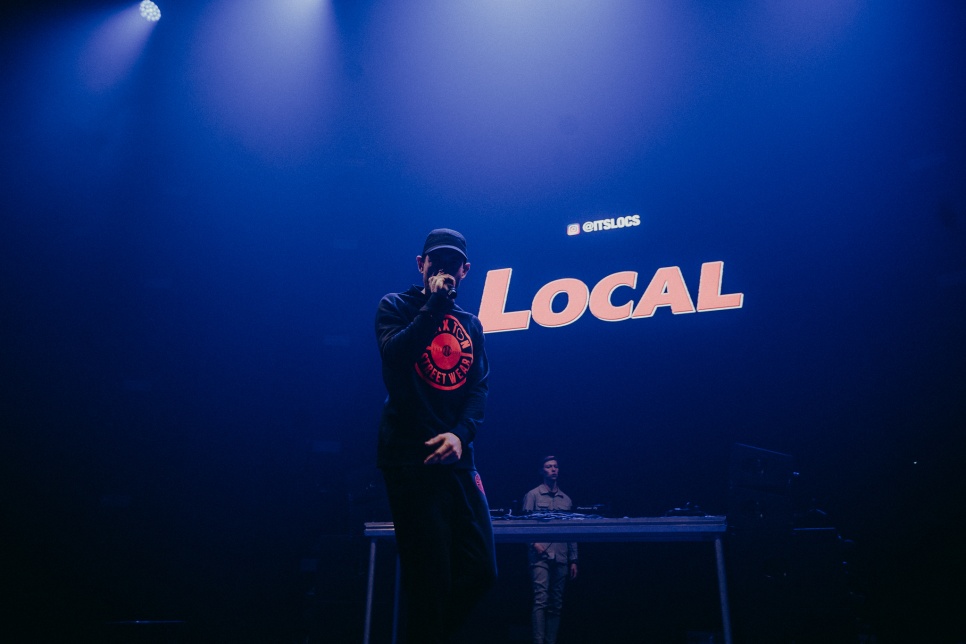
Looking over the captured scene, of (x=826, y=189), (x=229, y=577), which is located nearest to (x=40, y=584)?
(x=229, y=577)

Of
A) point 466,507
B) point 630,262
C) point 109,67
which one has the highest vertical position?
point 109,67

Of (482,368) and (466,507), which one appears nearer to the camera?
(466,507)

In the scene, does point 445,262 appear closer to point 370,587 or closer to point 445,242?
point 445,242

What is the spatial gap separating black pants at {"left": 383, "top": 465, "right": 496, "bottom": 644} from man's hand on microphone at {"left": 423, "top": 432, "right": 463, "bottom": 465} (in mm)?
47

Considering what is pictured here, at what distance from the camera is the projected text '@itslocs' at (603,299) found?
6.19 meters

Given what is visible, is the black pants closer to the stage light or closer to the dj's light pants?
the dj's light pants

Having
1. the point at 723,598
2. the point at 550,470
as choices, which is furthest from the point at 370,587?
the point at 550,470

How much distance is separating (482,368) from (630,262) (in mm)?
4581

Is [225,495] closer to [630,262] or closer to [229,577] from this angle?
[229,577]

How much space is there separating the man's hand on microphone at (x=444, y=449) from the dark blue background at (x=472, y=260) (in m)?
2.90

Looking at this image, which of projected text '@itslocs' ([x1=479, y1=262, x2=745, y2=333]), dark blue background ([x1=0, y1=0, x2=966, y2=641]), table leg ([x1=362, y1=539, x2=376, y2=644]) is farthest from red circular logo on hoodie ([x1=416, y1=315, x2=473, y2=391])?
projected text '@itslocs' ([x1=479, y1=262, x2=745, y2=333])

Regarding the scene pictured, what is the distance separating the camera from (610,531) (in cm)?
365

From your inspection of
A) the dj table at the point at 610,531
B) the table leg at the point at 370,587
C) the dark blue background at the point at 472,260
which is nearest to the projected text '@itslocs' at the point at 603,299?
the dark blue background at the point at 472,260

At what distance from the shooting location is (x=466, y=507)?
78.1 inches
